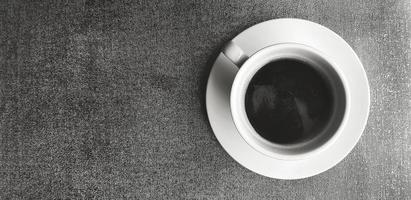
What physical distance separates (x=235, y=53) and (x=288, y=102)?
0.11m

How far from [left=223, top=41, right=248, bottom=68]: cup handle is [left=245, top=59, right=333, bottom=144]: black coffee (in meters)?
0.04

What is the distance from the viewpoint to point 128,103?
28.0 inches

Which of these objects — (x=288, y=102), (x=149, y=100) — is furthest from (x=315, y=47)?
(x=149, y=100)

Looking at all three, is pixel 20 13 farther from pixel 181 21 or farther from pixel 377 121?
pixel 377 121

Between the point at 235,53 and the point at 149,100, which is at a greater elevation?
the point at 235,53

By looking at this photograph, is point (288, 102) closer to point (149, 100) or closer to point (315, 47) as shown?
point (315, 47)

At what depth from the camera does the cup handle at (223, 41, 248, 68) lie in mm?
591

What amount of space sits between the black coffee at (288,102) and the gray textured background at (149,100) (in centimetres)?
10

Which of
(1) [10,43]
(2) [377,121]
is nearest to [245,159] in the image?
(2) [377,121]

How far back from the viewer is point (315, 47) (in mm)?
648

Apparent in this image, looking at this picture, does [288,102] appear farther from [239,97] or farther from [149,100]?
[149,100]

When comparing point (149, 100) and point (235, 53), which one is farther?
point (149, 100)

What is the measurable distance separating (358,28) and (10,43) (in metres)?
0.57

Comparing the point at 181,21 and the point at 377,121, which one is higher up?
the point at 181,21
